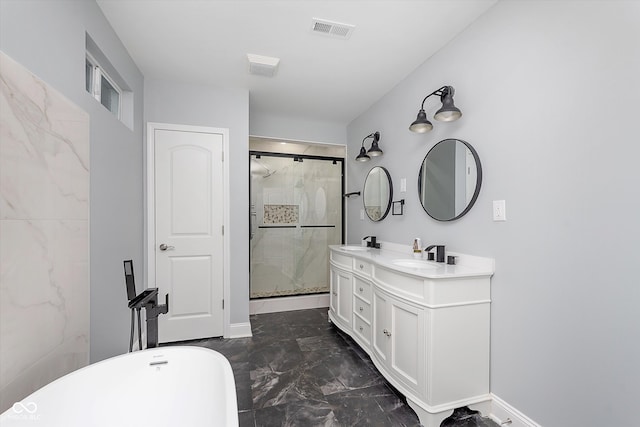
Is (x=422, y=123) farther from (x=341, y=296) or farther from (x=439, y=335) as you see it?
(x=341, y=296)

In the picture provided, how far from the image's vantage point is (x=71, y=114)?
137cm

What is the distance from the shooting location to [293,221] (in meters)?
3.91

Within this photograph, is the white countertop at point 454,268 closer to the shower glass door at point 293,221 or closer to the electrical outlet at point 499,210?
the electrical outlet at point 499,210

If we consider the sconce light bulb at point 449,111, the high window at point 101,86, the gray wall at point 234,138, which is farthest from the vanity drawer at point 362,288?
the high window at point 101,86

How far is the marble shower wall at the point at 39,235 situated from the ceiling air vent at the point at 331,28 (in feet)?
5.00

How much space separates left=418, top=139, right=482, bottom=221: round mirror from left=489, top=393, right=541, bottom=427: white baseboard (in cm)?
115

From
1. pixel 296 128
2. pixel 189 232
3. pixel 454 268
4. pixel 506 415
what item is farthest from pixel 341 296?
pixel 296 128

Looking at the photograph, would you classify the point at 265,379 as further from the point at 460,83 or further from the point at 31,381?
the point at 460,83

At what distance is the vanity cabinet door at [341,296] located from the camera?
2678 millimetres

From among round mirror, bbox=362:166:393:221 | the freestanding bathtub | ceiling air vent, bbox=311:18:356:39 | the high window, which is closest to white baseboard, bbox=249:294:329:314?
round mirror, bbox=362:166:393:221

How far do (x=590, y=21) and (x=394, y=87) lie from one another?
1.64m

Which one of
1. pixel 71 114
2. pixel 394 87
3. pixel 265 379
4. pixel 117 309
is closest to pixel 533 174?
pixel 394 87

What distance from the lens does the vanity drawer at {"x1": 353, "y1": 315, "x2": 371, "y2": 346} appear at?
2.29 m

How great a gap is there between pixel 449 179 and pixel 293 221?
2.35 m
